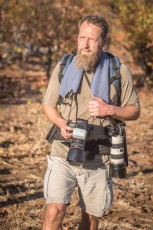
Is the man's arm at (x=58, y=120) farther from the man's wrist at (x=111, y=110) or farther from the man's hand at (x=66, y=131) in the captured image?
the man's wrist at (x=111, y=110)

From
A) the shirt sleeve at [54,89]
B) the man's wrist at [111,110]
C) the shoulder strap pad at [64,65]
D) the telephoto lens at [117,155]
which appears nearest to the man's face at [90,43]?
the shoulder strap pad at [64,65]

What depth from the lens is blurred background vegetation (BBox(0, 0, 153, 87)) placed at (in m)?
12.1

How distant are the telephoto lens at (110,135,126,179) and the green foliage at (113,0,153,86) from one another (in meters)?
8.11

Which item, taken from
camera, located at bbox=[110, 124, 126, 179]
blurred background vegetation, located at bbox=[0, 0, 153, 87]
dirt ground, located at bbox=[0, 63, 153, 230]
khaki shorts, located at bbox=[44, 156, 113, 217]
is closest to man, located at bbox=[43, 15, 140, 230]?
khaki shorts, located at bbox=[44, 156, 113, 217]

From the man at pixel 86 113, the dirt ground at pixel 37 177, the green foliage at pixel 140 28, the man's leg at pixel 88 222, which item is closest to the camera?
the man at pixel 86 113

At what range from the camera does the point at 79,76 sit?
352cm

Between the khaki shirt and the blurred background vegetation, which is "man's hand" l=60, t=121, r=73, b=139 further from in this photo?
the blurred background vegetation

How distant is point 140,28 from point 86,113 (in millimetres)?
8690

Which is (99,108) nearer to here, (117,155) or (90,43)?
(117,155)

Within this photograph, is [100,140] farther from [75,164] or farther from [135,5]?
[135,5]


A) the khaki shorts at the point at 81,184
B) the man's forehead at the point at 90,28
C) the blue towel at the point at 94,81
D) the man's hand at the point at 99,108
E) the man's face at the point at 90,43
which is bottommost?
the khaki shorts at the point at 81,184

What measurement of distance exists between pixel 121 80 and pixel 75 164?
0.72 m

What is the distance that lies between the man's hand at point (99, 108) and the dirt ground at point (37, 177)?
5.82 feet

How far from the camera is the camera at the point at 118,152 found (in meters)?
3.48
